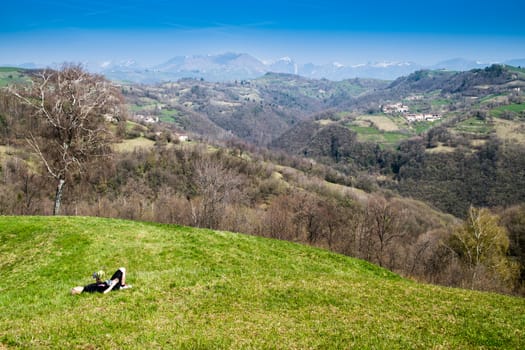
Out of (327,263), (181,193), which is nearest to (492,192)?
(181,193)

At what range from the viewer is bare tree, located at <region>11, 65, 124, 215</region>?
110 ft

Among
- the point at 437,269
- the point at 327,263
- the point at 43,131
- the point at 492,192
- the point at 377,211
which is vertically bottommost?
the point at 492,192

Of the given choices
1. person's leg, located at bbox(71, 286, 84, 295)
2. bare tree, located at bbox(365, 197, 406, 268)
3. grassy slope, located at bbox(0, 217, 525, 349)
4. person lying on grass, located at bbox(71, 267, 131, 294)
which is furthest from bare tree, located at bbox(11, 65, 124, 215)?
bare tree, located at bbox(365, 197, 406, 268)

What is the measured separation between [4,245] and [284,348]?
23.3m

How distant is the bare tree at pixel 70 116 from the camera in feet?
110

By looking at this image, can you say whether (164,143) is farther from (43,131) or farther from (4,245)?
(4,245)

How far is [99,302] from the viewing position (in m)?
15.3

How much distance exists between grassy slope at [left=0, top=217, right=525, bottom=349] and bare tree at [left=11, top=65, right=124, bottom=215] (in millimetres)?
10069

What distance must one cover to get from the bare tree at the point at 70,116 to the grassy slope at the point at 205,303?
1007 centimetres

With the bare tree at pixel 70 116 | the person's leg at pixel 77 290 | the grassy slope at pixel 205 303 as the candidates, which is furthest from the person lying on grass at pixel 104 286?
the bare tree at pixel 70 116

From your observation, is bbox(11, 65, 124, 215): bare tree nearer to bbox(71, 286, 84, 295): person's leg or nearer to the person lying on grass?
bbox(71, 286, 84, 295): person's leg

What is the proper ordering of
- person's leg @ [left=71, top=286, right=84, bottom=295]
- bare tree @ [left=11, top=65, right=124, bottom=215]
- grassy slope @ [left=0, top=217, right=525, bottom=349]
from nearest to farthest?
grassy slope @ [left=0, top=217, right=525, bottom=349] < person's leg @ [left=71, top=286, right=84, bottom=295] < bare tree @ [left=11, top=65, right=124, bottom=215]

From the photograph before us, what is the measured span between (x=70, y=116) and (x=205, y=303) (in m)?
27.8

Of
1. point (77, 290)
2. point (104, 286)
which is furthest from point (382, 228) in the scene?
point (77, 290)
